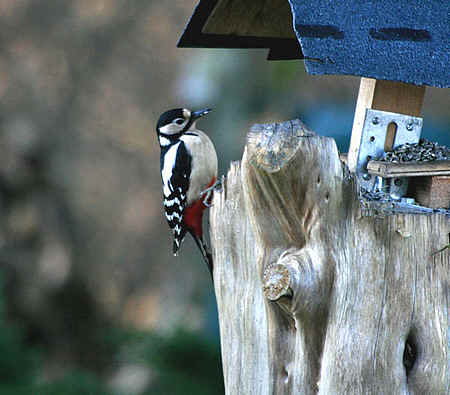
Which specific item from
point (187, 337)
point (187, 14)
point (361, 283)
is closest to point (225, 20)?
point (361, 283)

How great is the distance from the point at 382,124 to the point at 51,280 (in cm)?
622

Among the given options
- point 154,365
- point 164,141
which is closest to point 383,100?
point 164,141

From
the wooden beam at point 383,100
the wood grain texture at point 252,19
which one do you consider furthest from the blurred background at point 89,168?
the wooden beam at point 383,100

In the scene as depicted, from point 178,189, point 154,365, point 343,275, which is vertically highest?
point 343,275

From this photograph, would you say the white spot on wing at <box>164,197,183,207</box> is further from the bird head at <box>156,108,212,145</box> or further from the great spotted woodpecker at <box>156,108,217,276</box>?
the bird head at <box>156,108,212,145</box>

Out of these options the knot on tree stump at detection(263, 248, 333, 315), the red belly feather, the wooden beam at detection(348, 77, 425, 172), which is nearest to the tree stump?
the knot on tree stump at detection(263, 248, 333, 315)

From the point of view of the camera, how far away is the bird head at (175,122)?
3.96 metres

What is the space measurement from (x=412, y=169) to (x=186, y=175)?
1481mm

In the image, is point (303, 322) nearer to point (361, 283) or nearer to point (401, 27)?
point (361, 283)

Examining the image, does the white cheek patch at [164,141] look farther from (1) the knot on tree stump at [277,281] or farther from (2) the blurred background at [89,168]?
(2) the blurred background at [89,168]

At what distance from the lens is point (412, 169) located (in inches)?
103

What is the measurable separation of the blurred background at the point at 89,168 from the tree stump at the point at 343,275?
5.44 meters

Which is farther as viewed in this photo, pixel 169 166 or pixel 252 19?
pixel 169 166

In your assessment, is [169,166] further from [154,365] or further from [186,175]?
[154,365]
